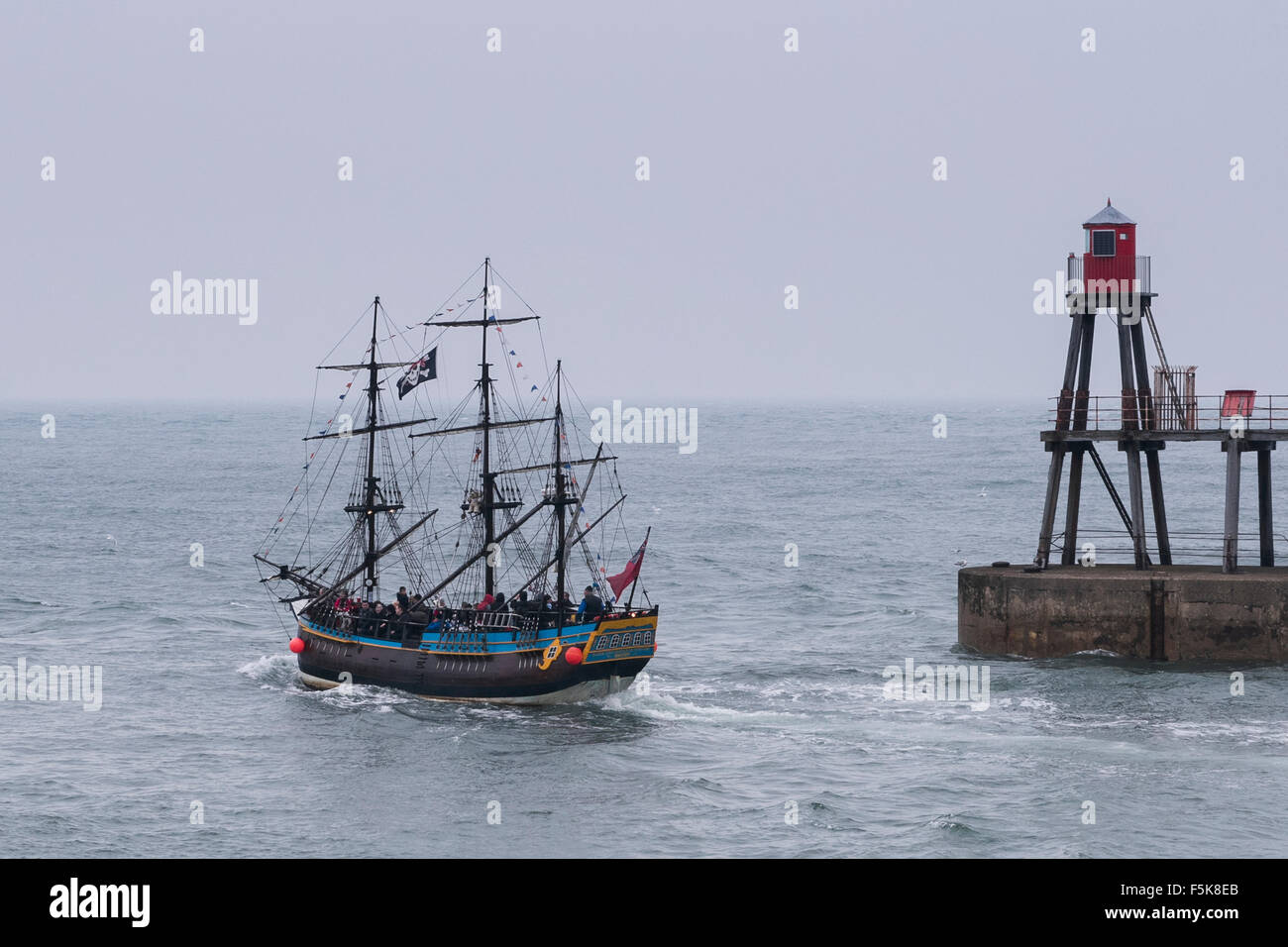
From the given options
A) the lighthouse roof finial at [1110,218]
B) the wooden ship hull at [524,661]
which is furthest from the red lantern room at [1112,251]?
the wooden ship hull at [524,661]

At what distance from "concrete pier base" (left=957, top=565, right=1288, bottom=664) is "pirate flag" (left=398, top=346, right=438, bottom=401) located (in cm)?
1712

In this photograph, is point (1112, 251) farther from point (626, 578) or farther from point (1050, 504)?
point (626, 578)

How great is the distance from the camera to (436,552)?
295ft

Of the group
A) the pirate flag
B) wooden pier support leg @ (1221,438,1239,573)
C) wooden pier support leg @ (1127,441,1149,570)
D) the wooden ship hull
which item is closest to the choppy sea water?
the wooden ship hull

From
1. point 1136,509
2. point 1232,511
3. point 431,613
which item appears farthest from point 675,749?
point 1232,511

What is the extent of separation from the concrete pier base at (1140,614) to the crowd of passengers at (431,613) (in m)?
11.5

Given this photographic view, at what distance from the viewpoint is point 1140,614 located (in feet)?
160

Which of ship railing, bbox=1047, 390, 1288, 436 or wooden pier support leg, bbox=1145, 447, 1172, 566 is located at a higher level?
ship railing, bbox=1047, 390, 1288, 436

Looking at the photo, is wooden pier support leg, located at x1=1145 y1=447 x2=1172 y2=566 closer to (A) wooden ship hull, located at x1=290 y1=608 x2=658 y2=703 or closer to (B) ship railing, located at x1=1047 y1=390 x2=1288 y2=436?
(B) ship railing, located at x1=1047 y1=390 x2=1288 y2=436

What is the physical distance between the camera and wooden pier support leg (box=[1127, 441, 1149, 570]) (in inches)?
1986
